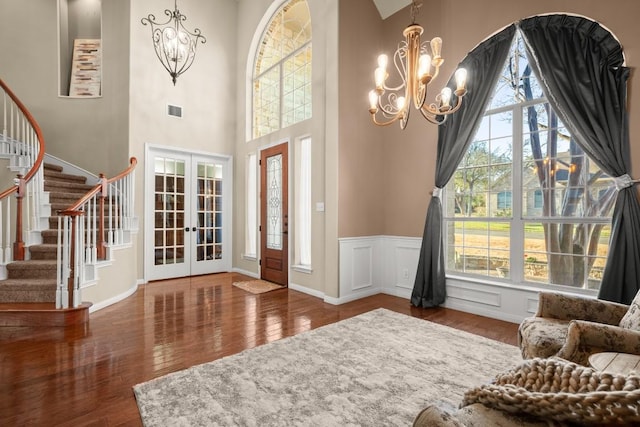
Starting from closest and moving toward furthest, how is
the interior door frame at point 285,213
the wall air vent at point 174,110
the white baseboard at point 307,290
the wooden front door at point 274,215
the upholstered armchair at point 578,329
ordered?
the upholstered armchair at point 578,329 < the white baseboard at point 307,290 < the interior door frame at point 285,213 < the wooden front door at point 274,215 < the wall air vent at point 174,110

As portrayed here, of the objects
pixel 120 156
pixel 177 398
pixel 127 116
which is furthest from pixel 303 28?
pixel 177 398

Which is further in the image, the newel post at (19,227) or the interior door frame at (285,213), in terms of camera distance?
the interior door frame at (285,213)

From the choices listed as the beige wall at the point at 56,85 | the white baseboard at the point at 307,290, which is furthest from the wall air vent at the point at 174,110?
the white baseboard at the point at 307,290

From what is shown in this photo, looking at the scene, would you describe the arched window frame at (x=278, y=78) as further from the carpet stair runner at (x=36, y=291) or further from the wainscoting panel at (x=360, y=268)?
the carpet stair runner at (x=36, y=291)

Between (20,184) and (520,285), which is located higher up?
(20,184)

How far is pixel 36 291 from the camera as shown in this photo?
11.2ft

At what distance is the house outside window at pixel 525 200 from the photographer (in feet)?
10.2

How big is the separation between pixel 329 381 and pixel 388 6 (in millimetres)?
5008

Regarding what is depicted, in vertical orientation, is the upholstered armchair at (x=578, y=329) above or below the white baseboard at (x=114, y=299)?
above

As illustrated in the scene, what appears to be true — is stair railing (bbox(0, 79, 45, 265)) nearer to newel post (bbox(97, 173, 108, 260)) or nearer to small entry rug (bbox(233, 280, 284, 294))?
newel post (bbox(97, 173, 108, 260))

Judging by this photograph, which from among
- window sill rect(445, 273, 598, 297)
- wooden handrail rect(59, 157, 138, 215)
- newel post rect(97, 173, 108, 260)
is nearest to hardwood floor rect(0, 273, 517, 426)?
window sill rect(445, 273, 598, 297)

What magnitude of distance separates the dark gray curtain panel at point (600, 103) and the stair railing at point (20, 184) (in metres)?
6.00

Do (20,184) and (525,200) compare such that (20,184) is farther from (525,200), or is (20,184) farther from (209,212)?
(525,200)

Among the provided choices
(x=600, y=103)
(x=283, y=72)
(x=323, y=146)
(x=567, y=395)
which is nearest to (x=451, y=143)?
(x=600, y=103)
